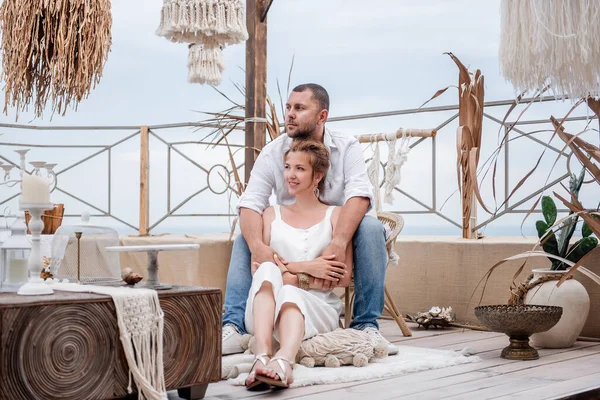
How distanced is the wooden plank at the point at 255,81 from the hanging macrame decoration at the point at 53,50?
105 cm

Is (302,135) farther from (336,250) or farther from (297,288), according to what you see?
(297,288)

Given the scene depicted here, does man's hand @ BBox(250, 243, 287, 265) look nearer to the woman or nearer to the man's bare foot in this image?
the woman

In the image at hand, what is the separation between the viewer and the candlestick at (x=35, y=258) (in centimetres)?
185

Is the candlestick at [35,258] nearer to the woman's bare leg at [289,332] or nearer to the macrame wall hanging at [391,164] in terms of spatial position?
the woman's bare leg at [289,332]

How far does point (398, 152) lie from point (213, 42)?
4.21ft

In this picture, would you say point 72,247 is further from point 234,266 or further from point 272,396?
point 272,396

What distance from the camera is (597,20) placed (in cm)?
180


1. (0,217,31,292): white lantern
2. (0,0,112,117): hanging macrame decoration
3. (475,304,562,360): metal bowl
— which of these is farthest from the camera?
(0,0,112,117): hanging macrame decoration

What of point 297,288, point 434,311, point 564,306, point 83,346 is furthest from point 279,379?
point 434,311

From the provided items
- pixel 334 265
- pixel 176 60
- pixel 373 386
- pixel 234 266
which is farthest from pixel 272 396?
pixel 176 60

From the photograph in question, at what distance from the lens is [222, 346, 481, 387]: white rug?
2.31 m

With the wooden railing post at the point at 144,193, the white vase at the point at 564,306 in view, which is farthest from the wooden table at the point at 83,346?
the wooden railing post at the point at 144,193

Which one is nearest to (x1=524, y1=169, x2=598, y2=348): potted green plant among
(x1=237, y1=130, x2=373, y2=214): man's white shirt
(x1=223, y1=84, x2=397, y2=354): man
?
(x1=223, y1=84, x2=397, y2=354): man

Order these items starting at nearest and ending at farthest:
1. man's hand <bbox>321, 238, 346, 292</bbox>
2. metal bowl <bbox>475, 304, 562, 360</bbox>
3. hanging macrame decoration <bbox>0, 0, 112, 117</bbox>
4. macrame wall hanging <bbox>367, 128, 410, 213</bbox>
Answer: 1. metal bowl <bbox>475, 304, 562, 360</bbox>
2. man's hand <bbox>321, 238, 346, 292</bbox>
3. hanging macrame decoration <bbox>0, 0, 112, 117</bbox>
4. macrame wall hanging <bbox>367, 128, 410, 213</bbox>
